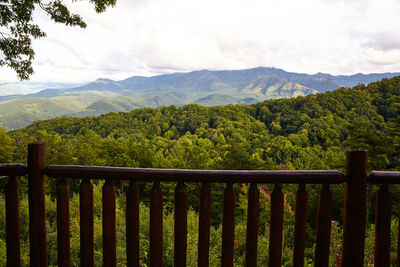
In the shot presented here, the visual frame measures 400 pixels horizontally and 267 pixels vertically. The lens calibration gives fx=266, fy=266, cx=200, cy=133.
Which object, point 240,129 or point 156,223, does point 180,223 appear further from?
point 240,129

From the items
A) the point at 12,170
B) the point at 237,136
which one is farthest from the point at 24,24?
the point at 237,136

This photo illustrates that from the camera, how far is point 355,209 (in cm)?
138

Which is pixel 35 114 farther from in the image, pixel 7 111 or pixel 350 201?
pixel 350 201

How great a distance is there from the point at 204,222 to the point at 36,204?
0.97m

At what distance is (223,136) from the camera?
45.7m

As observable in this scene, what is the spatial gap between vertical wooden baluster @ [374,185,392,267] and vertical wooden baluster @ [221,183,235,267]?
773 mm

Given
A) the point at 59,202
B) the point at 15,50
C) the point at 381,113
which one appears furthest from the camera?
the point at 381,113

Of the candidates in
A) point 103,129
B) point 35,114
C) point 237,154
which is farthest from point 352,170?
point 35,114

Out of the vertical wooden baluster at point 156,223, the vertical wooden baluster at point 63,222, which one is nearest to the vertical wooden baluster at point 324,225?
the vertical wooden baluster at point 156,223

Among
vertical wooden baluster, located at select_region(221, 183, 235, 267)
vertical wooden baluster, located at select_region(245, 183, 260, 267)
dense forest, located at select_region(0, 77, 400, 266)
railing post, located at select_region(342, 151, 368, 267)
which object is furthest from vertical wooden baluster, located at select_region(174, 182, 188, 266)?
dense forest, located at select_region(0, 77, 400, 266)

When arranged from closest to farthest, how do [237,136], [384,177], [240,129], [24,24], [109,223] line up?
[384,177], [109,223], [24,24], [237,136], [240,129]

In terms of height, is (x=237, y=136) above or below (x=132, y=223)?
below

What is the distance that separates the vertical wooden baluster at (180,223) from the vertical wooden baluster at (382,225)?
1.03 meters

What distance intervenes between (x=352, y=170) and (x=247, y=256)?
71cm
